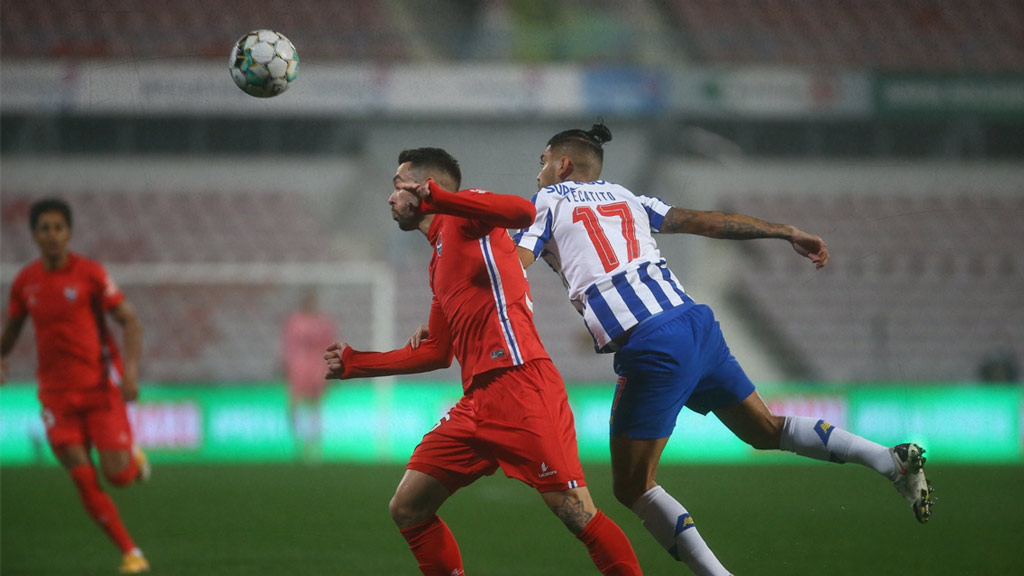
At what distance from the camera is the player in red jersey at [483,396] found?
4133 mm

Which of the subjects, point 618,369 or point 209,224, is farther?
point 209,224

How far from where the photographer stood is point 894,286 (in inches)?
431

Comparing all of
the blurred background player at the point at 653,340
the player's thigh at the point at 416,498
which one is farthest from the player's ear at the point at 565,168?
the player's thigh at the point at 416,498

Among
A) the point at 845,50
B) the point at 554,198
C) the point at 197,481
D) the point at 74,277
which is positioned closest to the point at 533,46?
the point at 845,50

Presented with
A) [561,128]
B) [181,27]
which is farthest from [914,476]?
[181,27]

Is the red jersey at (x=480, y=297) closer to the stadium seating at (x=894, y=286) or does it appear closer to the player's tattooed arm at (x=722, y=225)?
the player's tattooed arm at (x=722, y=225)

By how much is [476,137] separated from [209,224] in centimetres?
641

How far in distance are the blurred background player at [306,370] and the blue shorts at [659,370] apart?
10.1m

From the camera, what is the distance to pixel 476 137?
9.40m

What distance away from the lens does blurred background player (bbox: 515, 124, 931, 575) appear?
14.6ft

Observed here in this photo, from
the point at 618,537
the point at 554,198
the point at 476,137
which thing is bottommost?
the point at 618,537

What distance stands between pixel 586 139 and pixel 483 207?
3.64 feet

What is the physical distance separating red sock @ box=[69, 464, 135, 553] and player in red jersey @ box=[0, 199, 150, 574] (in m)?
0.01

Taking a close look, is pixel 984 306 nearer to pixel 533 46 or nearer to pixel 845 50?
pixel 845 50
